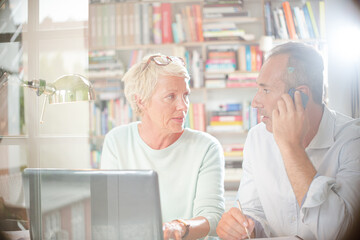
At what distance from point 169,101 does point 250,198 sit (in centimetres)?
41

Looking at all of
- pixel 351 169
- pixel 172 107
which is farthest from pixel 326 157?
pixel 172 107

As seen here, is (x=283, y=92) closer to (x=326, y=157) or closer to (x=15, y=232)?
(x=326, y=157)

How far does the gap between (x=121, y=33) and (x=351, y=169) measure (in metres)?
0.83

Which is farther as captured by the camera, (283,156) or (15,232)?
(15,232)

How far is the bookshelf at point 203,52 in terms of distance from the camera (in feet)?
3.73

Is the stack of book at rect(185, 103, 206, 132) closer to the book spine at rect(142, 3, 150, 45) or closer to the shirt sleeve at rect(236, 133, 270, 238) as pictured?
the shirt sleeve at rect(236, 133, 270, 238)

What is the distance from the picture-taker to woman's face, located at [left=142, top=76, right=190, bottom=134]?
3.77 feet

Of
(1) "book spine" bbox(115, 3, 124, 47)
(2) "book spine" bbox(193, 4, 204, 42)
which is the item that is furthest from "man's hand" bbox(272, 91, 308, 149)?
(1) "book spine" bbox(115, 3, 124, 47)

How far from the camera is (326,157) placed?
107cm

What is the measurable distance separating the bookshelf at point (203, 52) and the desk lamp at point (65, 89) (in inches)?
1.5

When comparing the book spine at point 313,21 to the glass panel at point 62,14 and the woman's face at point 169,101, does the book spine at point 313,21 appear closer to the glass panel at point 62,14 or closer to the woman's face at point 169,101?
the woman's face at point 169,101

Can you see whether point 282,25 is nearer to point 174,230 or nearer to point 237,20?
point 237,20

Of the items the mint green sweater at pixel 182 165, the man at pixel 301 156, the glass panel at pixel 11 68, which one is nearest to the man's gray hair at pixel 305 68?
the man at pixel 301 156

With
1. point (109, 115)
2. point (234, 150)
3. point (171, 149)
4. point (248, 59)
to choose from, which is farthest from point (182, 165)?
point (248, 59)
